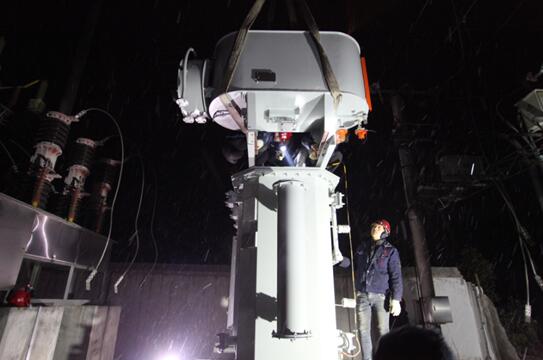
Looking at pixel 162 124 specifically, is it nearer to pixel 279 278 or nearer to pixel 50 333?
pixel 50 333

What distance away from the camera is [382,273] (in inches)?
165

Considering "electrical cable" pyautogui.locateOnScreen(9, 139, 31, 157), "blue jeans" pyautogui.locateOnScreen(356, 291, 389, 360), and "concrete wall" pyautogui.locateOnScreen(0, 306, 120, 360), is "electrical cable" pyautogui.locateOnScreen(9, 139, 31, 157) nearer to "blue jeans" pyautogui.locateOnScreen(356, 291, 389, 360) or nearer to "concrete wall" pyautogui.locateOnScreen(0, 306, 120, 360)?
"concrete wall" pyautogui.locateOnScreen(0, 306, 120, 360)

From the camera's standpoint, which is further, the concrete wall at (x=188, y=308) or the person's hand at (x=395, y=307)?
the concrete wall at (x=188, y=308)

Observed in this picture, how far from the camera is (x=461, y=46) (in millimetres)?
6176

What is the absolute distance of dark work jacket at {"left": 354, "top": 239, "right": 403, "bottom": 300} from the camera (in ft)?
13.5

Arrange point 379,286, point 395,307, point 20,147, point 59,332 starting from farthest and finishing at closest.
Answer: point 20,147 < point 59,332 < point 379,286 < point 395,307

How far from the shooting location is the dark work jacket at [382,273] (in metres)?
4.12

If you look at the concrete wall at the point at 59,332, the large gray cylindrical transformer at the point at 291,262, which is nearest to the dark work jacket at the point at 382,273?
the large gray cylindrical transformer at the point at 291,262

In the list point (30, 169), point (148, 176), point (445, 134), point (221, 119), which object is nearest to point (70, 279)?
point (30, 169)

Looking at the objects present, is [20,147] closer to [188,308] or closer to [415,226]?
[188,308]

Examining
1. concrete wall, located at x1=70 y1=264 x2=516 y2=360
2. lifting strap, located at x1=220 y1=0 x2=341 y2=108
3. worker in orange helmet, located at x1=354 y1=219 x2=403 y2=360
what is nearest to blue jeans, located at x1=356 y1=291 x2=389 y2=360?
worker in orange helmet, located at x1=354 y1=219 x2=403 y2=360

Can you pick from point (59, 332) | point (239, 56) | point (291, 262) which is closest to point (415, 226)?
point (291, 262)

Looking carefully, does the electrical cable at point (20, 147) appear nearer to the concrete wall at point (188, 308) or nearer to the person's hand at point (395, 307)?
the concrete wall at point (188, 308)

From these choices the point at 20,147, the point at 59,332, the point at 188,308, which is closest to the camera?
the point at 59,332
